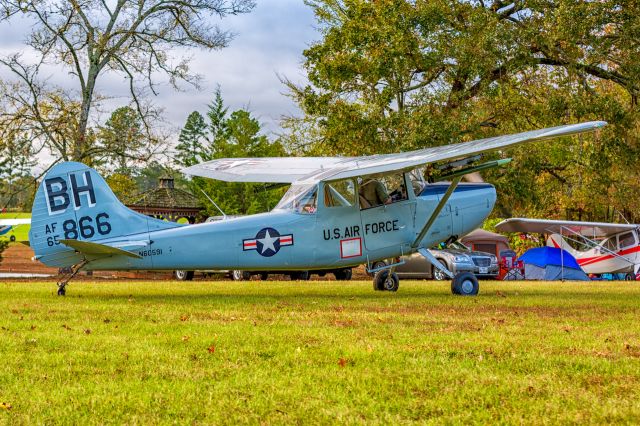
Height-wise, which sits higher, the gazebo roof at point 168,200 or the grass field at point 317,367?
the gazebo roof at point 168,200

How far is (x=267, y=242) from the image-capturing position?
13.6 meters

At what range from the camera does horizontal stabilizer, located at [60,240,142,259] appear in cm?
1211

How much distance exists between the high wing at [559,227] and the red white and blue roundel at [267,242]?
14738 mm

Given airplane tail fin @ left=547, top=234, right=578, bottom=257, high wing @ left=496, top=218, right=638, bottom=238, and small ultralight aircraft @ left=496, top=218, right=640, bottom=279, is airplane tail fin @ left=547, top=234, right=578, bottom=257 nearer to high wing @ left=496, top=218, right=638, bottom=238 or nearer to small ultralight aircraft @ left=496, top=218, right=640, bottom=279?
small ultralight aircraft @ left=496, top=218, right=640, bottom=279

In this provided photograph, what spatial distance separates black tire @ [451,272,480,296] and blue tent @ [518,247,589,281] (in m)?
15.0

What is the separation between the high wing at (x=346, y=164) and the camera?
12.2m

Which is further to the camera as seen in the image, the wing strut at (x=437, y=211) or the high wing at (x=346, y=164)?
the wing strut at (x=437, y=211)

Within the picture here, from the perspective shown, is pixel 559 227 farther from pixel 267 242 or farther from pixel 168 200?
pixel 168 200

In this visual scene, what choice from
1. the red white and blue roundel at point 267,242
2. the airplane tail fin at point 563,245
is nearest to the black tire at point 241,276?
the airplane tail fin at point 563,245

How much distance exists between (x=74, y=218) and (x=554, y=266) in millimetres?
21429

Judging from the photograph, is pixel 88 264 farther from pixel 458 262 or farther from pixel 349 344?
pixel 458 262

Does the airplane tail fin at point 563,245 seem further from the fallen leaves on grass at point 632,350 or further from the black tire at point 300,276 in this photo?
the fallen leaves on grass at point 632,350

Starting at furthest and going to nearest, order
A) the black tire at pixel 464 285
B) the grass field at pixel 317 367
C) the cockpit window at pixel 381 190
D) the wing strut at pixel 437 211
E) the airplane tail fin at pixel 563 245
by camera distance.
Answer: the airplane tail fin at pixel 563 245
the black tire at pixel 464 285
the cockpit window at pixel 381 190
the wing strut at pixel 437 211
the grass field at pixel 317 367

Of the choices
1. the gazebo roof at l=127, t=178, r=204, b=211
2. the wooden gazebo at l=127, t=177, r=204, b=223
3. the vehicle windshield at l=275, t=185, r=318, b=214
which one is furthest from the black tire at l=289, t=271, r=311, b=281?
the gazebo roof at l=127, t=178, r=204, b=211
